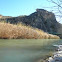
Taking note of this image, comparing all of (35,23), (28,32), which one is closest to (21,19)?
(35,23)

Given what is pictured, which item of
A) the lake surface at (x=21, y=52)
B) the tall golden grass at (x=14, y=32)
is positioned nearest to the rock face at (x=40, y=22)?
the tall golden grass at (x=14, y=32)

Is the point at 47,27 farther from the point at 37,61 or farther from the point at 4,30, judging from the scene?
the point at 37,61

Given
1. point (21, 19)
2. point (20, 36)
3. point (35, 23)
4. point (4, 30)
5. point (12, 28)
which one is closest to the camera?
point (4, 30)

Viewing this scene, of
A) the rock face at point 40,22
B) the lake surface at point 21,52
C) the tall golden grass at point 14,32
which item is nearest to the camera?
the lake surface at point 21,52

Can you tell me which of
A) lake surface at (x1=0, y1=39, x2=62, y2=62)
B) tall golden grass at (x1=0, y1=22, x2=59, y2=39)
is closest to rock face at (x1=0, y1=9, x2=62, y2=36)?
tall golden grass at (x1=0, y1=22, x2=59, y2=39)

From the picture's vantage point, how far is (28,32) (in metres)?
16.6

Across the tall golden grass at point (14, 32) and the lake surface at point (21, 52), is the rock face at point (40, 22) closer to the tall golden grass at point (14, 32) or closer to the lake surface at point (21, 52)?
the tall golden grass at point (14, 32)

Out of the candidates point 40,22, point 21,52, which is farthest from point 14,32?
point 40,22

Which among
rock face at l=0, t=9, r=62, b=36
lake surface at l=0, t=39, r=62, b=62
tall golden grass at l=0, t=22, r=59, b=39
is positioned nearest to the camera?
lake surface at l=0, t=39, r=62, b=62

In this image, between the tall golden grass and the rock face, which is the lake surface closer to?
the tall golden grass

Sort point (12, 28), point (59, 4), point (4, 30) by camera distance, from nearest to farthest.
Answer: point (59, 4), point (4, 30), point (12, 28)

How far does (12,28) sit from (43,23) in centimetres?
3315

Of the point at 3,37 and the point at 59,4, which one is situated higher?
the point at 59,4

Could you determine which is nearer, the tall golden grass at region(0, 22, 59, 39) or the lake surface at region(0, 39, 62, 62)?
the lake surface at region(0, 39, 62, 62)
